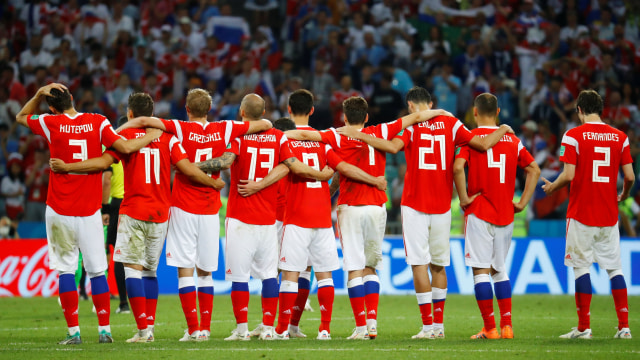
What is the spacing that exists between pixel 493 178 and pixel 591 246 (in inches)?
→ 54.4

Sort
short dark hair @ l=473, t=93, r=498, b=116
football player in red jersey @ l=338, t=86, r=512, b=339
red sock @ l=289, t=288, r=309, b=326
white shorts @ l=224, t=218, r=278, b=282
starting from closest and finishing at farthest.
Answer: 1. white shorts @ l=224, t=218, r=278, b=282
2. football player in red jersey @ l=338, t=86, r=512, b=339
3. short dark hair @ l=473, t=93, r=498, b=116
4. red sock @ l=289, t=288, r=309, b=326

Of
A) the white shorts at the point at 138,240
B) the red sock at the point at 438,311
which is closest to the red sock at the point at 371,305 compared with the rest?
the red sock at the point at 438,311

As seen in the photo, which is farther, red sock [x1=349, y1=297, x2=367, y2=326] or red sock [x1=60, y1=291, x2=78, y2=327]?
red sock [x1=349, y1=297, x2=367, y2=326]

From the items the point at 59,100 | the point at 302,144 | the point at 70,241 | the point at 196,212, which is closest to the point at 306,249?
the point at 302,144

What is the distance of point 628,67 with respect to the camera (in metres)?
22.0

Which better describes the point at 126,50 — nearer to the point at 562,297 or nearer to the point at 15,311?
the point at 15,311

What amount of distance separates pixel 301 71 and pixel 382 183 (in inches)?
503

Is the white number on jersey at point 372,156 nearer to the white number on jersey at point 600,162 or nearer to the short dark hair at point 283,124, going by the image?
the short dark hair at point 283,124

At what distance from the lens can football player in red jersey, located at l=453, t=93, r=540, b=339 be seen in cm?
951

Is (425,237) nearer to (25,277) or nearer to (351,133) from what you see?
(351,133)

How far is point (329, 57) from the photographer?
2194 cm

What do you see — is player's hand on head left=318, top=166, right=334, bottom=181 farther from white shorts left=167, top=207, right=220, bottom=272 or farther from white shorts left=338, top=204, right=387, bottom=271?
white shorts left=167, top=207, right=220, bottom=272

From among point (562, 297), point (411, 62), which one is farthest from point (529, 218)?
point (411, 62)

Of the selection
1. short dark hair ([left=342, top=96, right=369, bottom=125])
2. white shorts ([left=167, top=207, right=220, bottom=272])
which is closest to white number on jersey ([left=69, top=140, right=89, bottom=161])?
white shorts ([left=167, top=207, right=220, bottom=272])
